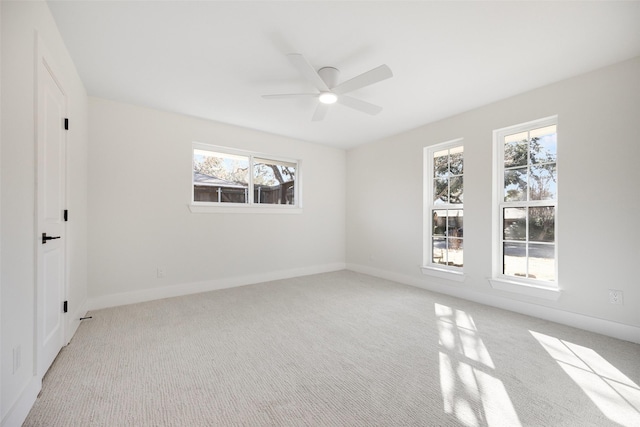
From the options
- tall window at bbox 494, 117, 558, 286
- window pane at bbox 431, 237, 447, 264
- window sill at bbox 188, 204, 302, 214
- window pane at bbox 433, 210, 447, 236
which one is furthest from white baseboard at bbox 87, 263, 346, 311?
tall window at bbox 494, 117, 558, 286

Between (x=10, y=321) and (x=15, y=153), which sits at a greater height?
(x=15, y=153)

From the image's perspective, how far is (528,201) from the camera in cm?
305

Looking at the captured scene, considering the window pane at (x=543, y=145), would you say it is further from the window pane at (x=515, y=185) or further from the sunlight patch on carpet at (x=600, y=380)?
the sunlight patch on carpet at (x=600, y=380)

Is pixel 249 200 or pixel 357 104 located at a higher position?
pixel 357 104

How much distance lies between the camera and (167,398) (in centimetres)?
158

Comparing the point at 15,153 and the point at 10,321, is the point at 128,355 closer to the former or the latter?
the point at 10,321

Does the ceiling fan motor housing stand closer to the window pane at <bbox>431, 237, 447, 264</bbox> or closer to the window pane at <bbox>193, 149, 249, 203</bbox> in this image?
the window pane at <bbox>193, 149, 249, 203</bbox>

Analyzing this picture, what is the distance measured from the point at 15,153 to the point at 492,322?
12.6 feet

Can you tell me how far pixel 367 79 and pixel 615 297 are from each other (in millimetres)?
2933

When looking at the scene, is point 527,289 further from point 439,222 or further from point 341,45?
point 341,45

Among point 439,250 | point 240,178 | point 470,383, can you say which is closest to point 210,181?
point 240,178

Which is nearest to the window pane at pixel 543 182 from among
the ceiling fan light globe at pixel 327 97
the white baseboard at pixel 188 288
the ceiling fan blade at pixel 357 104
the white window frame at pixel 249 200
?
the ceiling fan blade at pixel 357 104

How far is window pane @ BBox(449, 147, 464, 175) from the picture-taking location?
12.3 ft

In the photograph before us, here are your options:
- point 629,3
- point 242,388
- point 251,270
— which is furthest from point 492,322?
point 251,270
